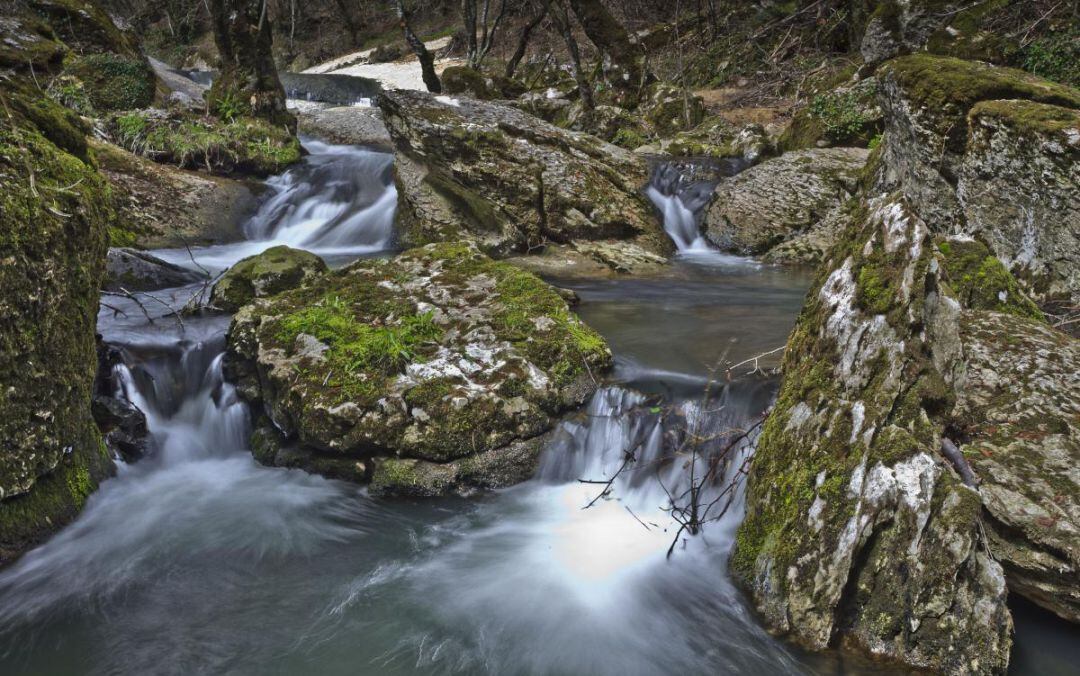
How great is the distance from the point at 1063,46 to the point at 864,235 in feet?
33.3

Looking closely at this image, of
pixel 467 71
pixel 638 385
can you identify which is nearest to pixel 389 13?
pixel 467 71

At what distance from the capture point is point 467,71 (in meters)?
19.0

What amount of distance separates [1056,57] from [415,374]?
1140 centimetres

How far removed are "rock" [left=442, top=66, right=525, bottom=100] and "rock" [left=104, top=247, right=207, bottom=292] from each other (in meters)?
12.3

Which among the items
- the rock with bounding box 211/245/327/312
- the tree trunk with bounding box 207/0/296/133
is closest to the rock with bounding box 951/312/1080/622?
the rock with bounding box 211/245/327/312

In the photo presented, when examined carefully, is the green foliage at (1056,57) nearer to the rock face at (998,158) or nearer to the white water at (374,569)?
the rock face at (998,158)

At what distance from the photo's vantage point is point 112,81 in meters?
13.1

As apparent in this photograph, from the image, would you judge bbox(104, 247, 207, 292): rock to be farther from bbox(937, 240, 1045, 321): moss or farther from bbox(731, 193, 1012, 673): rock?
bbox(937, 240, 1045, 321): moss

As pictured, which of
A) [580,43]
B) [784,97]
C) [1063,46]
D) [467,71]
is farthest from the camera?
[580,43]

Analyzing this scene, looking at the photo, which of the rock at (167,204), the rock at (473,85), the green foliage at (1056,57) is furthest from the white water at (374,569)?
the rock at (473,85)

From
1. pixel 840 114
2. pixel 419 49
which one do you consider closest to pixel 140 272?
pixel 840 114

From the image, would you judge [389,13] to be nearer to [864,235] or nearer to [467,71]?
[467,71]

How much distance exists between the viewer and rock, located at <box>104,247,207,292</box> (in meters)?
7.53

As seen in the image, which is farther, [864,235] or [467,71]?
[467,71]
